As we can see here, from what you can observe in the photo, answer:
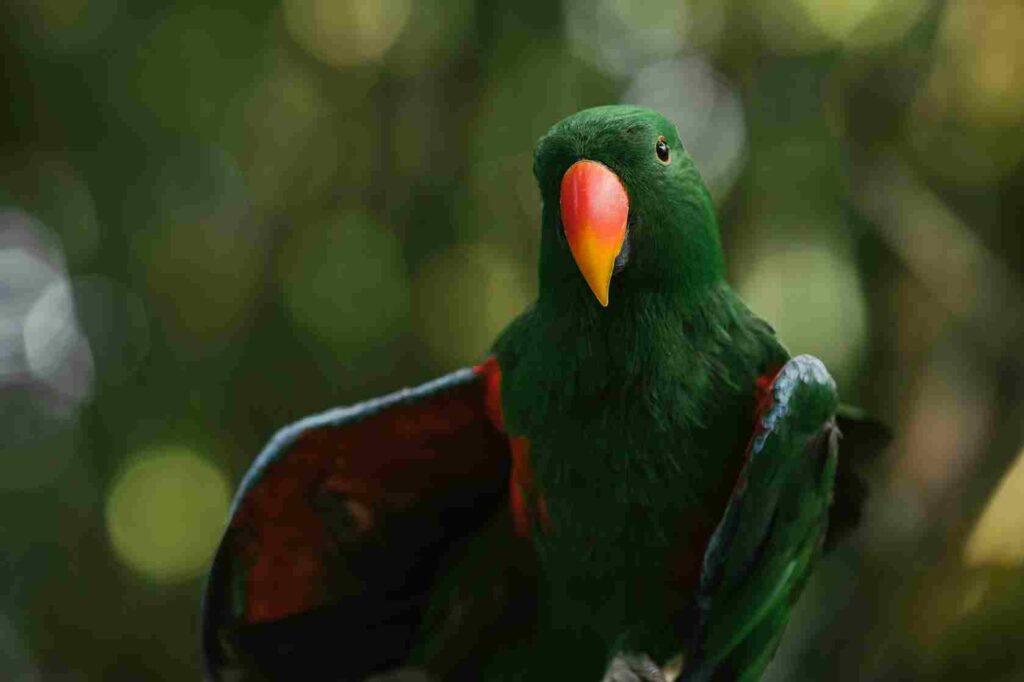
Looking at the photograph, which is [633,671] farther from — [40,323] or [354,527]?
[40,323]

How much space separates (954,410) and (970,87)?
1.40 metres

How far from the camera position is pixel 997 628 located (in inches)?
129

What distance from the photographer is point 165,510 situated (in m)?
4.76

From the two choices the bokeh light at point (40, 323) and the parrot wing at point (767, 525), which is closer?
the parrot wing at point (767, 525)

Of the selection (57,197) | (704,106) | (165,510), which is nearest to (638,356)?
(704,106)

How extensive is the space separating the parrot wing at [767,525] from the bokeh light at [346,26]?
3.32 metres

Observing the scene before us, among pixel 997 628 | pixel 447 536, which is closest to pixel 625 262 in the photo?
pixel 447 536

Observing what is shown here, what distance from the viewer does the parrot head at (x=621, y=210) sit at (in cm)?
159

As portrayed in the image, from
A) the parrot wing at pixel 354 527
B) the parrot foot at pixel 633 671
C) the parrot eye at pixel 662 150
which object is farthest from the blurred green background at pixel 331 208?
the parrot foot at pixel 633 671

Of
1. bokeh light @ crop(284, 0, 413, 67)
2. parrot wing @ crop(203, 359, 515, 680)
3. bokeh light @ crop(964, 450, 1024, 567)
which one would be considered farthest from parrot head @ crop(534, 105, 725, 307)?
bokeh light @ crop(284, 0, 413, 67)

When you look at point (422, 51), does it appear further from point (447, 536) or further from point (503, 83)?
point (447, 536)

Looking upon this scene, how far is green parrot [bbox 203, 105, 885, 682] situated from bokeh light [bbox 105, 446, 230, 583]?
102 inches

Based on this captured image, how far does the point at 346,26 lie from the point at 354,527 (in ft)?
10.00

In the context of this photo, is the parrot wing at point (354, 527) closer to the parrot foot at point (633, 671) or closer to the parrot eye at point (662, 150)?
the parrot foot at point (633, 671)
